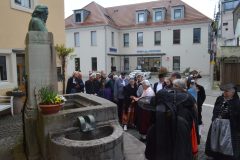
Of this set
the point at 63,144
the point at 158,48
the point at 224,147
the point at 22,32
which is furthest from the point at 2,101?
the point at 158,48

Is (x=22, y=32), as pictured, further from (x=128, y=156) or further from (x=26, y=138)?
(x=128, y=156)

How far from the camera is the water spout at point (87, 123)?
3963 mm

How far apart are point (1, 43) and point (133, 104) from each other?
643 cm

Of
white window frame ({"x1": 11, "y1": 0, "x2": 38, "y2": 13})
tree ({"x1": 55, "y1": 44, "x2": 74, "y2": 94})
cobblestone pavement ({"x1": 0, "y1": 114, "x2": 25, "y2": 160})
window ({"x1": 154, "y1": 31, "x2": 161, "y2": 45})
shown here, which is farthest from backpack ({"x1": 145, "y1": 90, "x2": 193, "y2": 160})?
window ({"x1": 154, "y1": 31, "x2": 161, "y2": 45})

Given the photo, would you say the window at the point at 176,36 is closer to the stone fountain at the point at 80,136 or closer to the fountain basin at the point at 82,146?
the stone fountain at the point at 80,136

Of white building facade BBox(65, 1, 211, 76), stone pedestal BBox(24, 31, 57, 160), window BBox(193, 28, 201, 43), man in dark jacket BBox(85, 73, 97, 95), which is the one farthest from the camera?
white building facade BBox(65, 1, 211, 76)

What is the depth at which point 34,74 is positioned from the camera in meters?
4.77

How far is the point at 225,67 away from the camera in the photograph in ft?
55.9

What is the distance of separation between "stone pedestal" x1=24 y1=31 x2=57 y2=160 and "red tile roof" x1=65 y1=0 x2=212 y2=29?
29021mm

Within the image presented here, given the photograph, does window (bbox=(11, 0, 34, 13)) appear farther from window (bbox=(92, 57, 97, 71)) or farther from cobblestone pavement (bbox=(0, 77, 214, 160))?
window (bbox=(92, 57, 97, 71))

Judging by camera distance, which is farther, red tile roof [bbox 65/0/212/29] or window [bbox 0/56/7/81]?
red tile roof [bbox 65/0/212/29]

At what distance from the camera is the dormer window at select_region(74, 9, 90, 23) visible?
115 ft

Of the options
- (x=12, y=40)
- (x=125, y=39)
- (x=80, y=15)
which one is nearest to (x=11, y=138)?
(x=12, y=40)

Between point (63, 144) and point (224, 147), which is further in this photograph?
point (224, 147)
